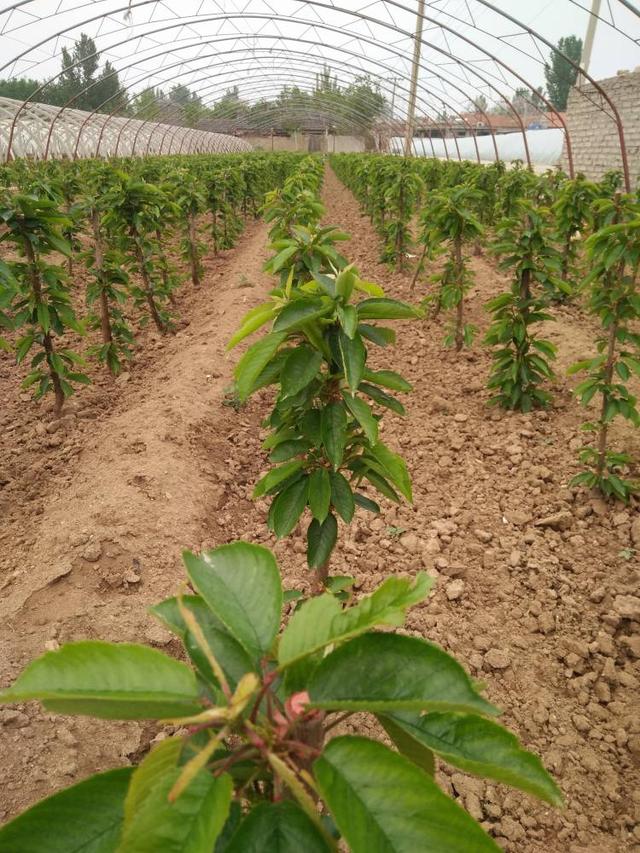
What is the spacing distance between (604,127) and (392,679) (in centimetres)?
1763

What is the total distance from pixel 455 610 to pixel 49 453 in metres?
3.15

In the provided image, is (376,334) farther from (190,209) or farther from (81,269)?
(81,269)

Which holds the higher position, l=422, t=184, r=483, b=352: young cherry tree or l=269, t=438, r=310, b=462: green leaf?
l=422, t=184, r=483, b=352: young cherry tree

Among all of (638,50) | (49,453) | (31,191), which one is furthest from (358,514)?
(638,50)

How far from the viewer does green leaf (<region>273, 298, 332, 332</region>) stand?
159 centimetres

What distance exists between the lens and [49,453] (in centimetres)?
446

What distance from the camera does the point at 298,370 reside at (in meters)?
1.74

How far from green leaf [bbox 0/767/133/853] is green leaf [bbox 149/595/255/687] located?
15 centimetres

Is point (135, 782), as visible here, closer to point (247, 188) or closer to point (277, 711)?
point (277, 711)

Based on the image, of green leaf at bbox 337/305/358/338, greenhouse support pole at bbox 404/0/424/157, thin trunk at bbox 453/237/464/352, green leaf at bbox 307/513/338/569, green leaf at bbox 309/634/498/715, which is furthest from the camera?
greenhouse support pole at bbox 404/0/424/157

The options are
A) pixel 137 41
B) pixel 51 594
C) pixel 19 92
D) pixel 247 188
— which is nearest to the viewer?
pixel 51 594

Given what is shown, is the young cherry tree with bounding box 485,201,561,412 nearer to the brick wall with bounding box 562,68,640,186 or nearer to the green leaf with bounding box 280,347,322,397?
the green leaf with bounding box 280,347,322,397

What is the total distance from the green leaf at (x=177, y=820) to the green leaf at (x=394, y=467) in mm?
1260

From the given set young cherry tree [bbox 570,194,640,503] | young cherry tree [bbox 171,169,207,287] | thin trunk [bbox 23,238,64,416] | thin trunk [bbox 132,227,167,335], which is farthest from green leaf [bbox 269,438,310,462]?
young cherry tree [bbox 171,169,207,287]
